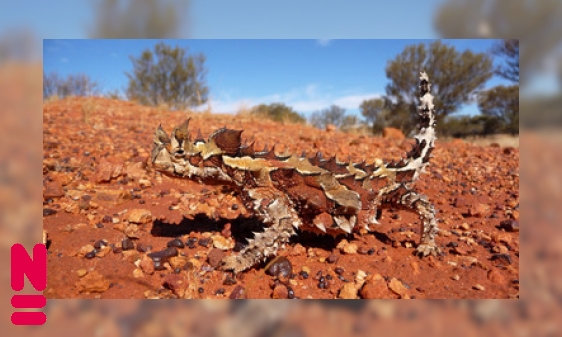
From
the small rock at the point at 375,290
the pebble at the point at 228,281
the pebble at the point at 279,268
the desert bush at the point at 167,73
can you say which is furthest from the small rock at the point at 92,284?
the desert bush at the point at 167,73

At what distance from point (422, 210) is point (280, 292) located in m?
1.39

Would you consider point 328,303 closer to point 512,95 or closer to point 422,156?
point 422,156

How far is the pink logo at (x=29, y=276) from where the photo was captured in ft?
4.74

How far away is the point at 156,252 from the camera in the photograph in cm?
250

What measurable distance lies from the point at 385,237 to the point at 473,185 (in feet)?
6.68

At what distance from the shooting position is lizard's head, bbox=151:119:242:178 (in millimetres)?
2469

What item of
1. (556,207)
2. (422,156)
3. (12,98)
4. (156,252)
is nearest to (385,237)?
(422,156)

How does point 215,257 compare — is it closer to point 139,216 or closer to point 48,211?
point 139,216

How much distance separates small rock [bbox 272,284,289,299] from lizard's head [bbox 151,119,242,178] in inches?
37.0

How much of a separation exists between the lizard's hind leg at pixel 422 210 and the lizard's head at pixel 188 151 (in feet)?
4.53

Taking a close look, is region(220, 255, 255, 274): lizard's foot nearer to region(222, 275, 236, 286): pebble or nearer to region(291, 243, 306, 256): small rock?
region(222, 275, 236, 286): pebble

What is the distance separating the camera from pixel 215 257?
248cm

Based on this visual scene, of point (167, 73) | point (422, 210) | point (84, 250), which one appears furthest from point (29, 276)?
point (167, 73)

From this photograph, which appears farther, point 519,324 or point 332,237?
point 332,237
